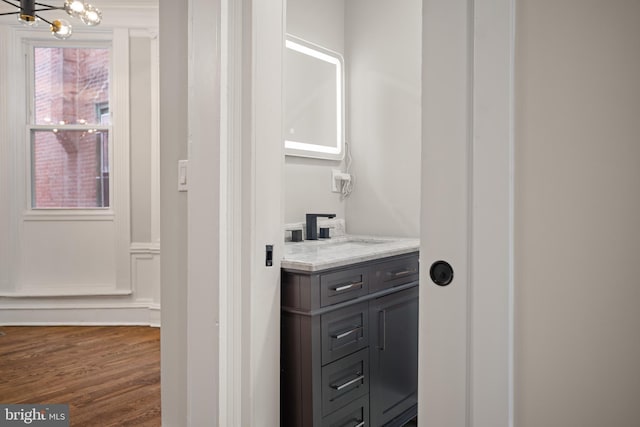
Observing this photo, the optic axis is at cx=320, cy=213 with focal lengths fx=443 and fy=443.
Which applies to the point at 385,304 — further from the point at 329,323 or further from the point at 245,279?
the point at 245,279

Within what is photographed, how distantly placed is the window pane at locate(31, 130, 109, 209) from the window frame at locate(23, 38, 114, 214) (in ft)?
0.11

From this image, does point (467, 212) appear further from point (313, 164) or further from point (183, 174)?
point (313, 164)

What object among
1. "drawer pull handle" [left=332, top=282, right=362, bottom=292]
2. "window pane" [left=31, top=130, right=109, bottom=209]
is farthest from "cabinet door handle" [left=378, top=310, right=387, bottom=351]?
"window pane" [left=31, top=130, right=109, bottom=209]

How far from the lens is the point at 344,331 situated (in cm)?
185

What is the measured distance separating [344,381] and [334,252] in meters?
0.56

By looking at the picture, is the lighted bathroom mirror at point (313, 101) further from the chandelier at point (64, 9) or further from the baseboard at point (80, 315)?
the baseboard at point (80, 315)

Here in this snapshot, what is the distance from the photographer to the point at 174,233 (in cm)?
178

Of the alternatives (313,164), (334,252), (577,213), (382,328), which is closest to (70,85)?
(313,164)

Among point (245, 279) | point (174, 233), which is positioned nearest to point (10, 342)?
point (174, 233)

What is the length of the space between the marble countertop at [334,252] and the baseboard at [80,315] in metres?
2.16

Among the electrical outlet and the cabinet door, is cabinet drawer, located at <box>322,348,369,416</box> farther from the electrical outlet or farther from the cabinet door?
the electrical outlet

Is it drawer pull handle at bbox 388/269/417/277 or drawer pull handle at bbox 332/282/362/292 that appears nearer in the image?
drawer pull handle at bbox 332/282/362/292

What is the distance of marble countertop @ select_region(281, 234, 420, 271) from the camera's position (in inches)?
67.1

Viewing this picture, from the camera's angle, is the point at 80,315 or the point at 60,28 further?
the point at 80,315
